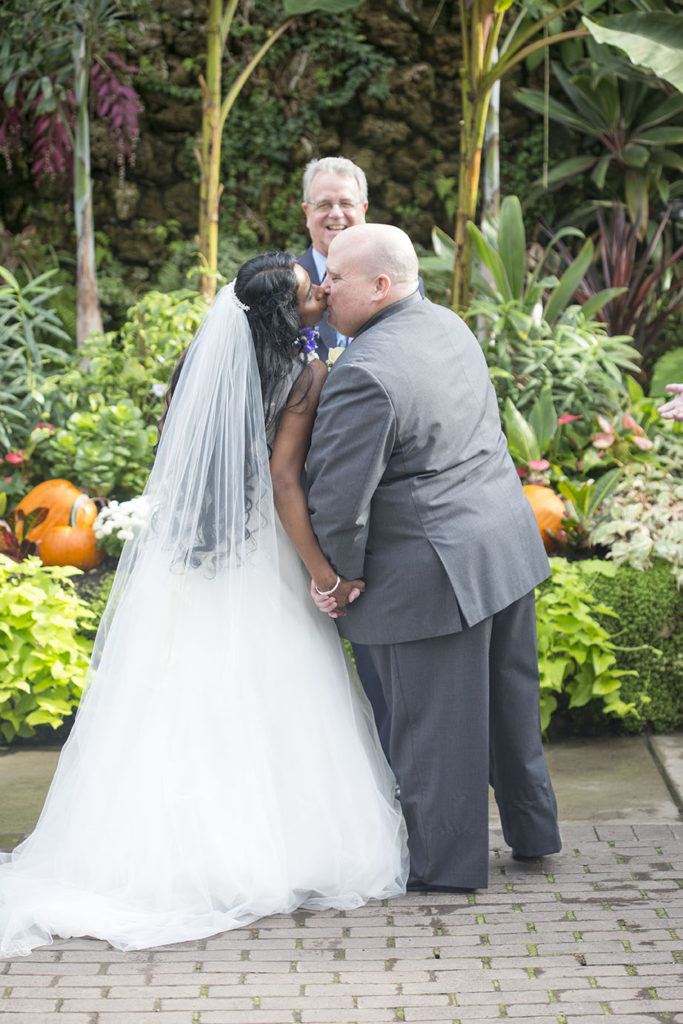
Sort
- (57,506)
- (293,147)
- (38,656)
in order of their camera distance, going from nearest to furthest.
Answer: (38,656)
(57,506)
(293,147)

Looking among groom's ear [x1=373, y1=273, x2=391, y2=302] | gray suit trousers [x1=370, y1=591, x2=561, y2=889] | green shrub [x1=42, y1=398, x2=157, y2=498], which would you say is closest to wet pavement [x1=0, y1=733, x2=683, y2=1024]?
gray suit trousers [x1=370, y1=591, x2=561, y2=889]

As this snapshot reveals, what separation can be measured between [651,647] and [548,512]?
0.78m

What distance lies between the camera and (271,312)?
2.97 m

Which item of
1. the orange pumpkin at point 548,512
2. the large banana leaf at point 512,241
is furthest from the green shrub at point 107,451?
the large banana leaf at point 512,241

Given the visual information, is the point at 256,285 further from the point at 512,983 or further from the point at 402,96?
the point at 402,96

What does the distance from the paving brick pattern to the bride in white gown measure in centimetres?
16

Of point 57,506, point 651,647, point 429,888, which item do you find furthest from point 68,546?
point 651,647

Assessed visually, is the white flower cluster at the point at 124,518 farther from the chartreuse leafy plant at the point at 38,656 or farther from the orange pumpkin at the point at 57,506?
the orange pumpkin at the point at 57,506

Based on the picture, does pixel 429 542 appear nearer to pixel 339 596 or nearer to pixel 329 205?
pixel 339 596

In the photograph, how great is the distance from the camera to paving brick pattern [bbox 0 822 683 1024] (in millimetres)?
2461

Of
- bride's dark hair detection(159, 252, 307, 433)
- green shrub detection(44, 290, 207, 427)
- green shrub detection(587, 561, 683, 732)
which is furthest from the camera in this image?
green shrub detection(44, 290, 207, 427)

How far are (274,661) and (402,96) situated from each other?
5988mm

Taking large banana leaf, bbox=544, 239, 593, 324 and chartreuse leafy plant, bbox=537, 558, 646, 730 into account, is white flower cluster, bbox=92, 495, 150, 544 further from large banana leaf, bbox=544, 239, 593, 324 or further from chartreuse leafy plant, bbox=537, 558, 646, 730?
large banana leaf, bbox=544, 239, 593, 324

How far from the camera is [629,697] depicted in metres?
4.16
